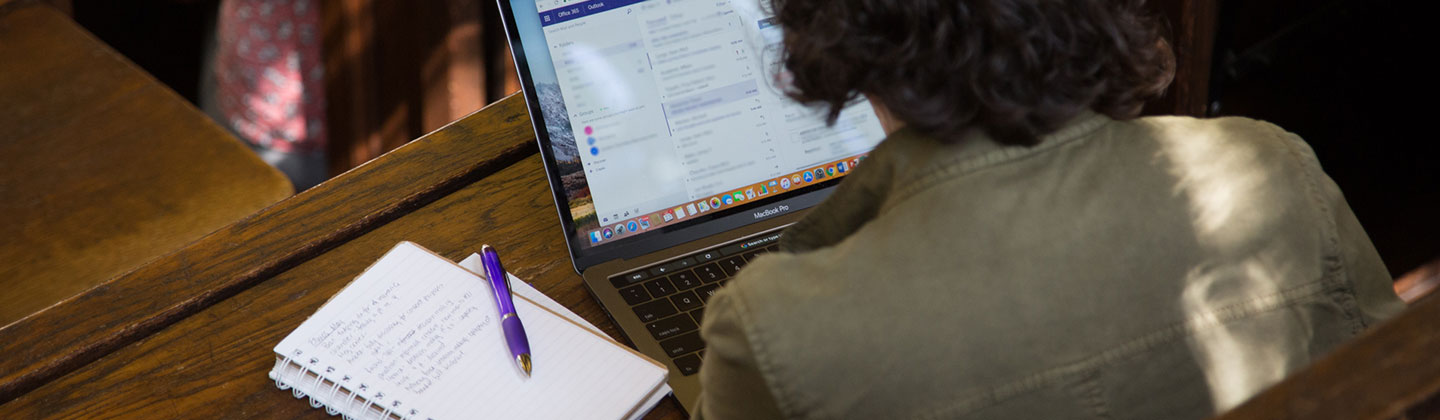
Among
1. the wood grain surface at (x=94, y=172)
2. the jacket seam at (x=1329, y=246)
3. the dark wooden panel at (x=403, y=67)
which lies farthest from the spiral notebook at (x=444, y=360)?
the dark wooden panel at (x=403, y=67)

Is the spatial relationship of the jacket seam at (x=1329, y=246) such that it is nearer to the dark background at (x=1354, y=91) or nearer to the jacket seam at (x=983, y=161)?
the jacket seam at (x=983, y=161)

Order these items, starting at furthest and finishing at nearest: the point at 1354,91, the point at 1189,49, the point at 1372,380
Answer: the point at 1354,91, the point at 1189,49, the point at 1372,380

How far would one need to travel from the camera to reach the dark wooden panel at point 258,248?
3.16 ft

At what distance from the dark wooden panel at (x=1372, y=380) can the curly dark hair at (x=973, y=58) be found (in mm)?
244

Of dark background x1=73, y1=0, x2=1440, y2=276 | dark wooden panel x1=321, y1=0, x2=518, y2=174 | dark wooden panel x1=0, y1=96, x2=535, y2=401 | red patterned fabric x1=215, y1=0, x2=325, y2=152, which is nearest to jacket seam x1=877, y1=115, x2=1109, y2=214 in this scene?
dark wooden panel x1=0, y1=96, x2=535, y2=401

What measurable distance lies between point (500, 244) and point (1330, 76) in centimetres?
168

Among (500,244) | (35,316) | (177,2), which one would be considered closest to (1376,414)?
(500,244)

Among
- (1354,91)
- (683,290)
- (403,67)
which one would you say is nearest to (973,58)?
(683,290)

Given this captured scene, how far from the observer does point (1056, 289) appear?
1.88 ft

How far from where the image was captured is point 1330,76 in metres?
2.03

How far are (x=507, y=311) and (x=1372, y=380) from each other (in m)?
0.65

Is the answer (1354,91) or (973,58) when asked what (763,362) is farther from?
(1354,91)

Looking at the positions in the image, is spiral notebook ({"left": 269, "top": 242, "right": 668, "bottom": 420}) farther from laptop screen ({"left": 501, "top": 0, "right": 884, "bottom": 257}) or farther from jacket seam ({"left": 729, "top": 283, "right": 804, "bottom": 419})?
jacket seam ({"left": 729, "top": 283, "right": 804, "bottom": 419})

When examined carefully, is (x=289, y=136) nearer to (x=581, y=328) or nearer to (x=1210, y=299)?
(x=581, y=328)
